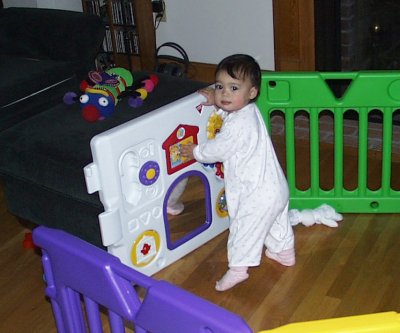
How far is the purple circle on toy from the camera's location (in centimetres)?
180

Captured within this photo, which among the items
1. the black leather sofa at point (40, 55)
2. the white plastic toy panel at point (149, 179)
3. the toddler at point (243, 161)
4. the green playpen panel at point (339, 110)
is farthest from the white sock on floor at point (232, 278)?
the black leather sofa at point (40, 55)

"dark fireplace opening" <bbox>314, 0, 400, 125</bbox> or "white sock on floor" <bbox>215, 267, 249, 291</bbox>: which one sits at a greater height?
"dark fireplace opening" <bbox>314, 0, 400, 125</bbox>

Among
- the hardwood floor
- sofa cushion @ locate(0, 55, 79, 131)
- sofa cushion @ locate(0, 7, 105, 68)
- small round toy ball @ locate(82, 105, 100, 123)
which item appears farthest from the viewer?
sofa cushion @ locate(0, 7, 105, 68)

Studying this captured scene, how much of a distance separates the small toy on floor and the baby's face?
526 mm

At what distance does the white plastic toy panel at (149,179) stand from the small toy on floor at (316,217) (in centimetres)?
26

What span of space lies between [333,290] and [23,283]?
913 mm

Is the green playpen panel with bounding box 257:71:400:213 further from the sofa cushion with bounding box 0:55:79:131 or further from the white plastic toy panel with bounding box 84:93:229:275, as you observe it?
the sofa cushion with bounding box 0:55:79:131

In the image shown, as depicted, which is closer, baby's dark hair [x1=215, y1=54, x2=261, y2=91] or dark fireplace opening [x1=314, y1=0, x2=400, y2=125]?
baby's dark hair [x1=215, y1=54, x2=261, y2=91]

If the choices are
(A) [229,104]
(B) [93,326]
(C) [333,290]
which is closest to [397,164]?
(C) [333,290]

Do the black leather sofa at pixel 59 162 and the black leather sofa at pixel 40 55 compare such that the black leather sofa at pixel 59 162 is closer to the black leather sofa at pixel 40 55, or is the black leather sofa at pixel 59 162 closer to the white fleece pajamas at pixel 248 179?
the white fleece pajamas at pixel 248 179

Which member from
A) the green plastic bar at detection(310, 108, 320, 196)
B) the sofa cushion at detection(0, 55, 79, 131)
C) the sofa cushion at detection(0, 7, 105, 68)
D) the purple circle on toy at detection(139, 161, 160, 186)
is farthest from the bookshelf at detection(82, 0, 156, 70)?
the purple circle on toy at detection(139, 161, 160, 186)

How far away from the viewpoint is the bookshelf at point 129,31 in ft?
11.1

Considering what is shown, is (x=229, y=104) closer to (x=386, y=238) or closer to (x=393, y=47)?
(x=386, y=238)

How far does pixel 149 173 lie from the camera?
1824 mm
